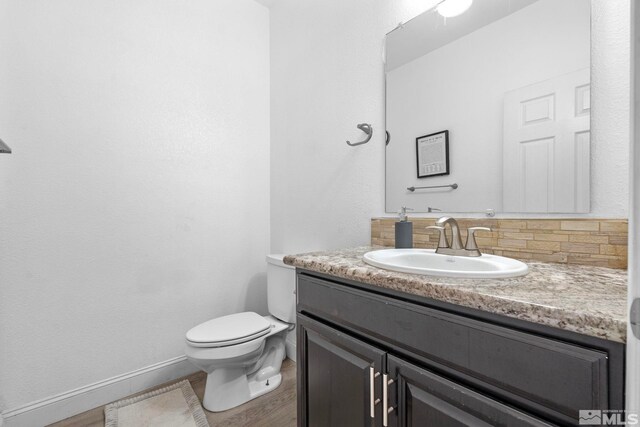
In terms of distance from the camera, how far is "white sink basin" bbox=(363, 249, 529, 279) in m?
0.75

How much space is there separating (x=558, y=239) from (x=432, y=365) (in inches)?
24.8

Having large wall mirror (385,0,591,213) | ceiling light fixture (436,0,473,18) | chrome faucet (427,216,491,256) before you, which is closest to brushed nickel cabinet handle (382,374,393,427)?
chrome faucet (427,216,491,256)

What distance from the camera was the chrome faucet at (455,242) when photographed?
1.03 meters

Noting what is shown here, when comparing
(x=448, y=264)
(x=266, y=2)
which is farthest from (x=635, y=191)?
(x=266, y=2)

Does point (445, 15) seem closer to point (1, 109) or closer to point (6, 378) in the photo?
point (1, 109)

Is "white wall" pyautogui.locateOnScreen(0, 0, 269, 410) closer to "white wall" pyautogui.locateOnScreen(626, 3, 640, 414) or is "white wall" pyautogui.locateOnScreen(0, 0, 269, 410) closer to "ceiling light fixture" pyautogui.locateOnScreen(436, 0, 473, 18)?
"ceiling light fixture" pyautogui.locateOnScreen(436, 0, 473, 18)

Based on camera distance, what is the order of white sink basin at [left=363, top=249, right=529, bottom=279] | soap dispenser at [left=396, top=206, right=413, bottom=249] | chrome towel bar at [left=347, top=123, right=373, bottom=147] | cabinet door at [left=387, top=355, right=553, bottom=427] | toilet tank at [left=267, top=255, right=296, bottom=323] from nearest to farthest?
cabinet door at [left=387, top=355, right=553, bottom=427], white sink basin at [left=363, top=249, right=529, bottom=279], soap dispenser at [left=396, top=206, right=413, bottom=249], chrome towel bar at [left=347, top=123, right=373, bottom=147], toilet tank at [left=267, top=255, right=296, bottom=323]

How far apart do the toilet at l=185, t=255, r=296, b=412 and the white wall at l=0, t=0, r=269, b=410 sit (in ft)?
1.22

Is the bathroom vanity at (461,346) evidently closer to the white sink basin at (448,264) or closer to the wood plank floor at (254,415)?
the white sink basin at (448,264)

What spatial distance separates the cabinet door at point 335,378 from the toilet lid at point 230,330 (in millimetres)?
501

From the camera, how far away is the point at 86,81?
1.55 metres

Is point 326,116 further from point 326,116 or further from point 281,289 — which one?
point 281,289

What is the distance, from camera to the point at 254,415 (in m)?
1.51

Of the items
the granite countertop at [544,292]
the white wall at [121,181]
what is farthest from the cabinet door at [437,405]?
the white wall at [121,181]
